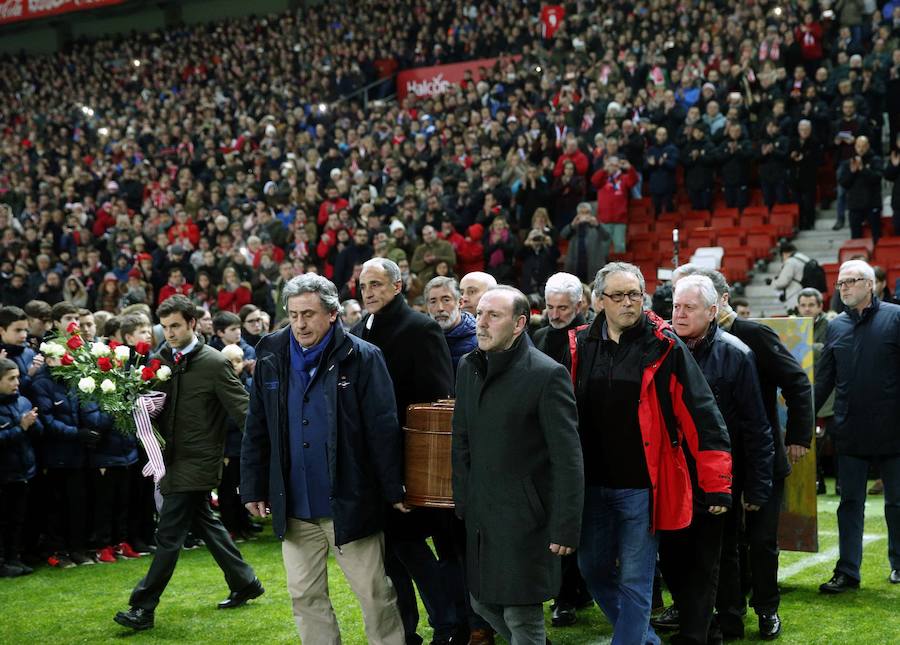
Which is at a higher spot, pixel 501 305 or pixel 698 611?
pixel 501 305

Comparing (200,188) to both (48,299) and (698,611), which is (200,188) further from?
(698,611)

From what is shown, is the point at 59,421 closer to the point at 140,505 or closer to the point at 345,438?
the point at 140,505

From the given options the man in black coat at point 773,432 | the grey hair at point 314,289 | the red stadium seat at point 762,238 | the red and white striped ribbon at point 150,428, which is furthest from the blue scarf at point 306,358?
the red stadium seat at point 762,238

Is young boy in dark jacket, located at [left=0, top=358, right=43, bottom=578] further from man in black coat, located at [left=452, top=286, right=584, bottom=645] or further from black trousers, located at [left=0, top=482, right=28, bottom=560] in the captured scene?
man in black coat, located at [left=452, top=286, right=584, bottom=645]

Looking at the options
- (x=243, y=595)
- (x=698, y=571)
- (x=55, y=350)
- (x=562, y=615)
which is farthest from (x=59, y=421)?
(x=698, y=571)

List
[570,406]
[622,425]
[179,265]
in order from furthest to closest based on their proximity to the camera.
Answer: [179,265], [622,425], [570,406]

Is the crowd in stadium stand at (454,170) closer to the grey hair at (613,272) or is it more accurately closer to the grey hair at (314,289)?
the grey hair at (314,289)

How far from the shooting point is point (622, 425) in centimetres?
473

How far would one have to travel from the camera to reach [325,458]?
482 cm

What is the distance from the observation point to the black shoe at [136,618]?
20.8ft

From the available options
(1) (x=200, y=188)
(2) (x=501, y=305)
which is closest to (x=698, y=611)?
(2) (x=501, y=305)

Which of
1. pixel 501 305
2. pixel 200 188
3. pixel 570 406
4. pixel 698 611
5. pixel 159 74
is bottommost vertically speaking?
pixel 698 611

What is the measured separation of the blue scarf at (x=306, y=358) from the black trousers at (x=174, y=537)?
1.81m

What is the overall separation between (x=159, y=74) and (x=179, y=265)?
16090 mm
